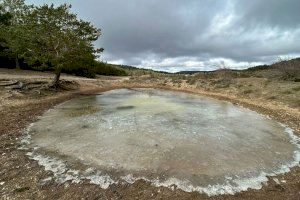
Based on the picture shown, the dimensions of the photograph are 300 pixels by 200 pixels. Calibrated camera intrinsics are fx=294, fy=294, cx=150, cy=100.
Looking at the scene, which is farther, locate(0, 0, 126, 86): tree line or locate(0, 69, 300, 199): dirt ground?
locate(0, 0, 126, 86): tree line

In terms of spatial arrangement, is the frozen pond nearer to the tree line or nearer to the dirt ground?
the dirt ground

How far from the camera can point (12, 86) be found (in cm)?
2169

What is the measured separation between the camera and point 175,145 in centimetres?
1055

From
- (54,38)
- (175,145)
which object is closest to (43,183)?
(175,145)

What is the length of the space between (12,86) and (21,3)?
2052 cm

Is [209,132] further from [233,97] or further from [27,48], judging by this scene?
[27,48]

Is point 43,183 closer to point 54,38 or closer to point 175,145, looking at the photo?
point 175,145

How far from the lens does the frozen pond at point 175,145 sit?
798 centimetres

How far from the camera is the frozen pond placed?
7984 millimetres

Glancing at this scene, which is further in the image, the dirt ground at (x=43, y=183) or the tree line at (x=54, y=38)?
the tree line at (x=54, y=38)

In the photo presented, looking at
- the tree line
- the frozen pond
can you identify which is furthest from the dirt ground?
the tree line

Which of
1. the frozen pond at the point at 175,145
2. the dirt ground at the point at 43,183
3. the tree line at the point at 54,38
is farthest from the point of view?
the tree line at the point at 54,38

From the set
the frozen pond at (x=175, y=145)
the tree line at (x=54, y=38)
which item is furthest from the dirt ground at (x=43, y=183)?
the tree line at (x=54, y=38)

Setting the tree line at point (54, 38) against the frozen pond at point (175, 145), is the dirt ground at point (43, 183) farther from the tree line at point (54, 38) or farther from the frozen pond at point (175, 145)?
the tree line at point (54, 38)
